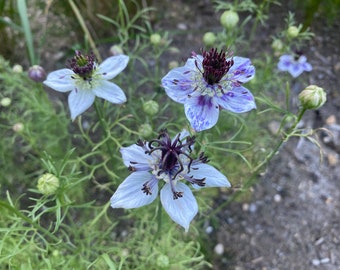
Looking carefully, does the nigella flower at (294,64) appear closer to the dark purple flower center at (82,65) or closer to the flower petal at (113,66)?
the flower petal at (113,66)

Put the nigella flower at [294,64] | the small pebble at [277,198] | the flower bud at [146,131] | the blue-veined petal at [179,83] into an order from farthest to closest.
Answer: the small pebble at [277,198] → the nigella flower at [294,64] → the flower bud at [146,131] → the blue-veined petal at [179,83]

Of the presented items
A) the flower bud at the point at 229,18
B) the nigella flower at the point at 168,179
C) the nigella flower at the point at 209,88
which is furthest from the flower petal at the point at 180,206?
the flower bud at the point at 229,18

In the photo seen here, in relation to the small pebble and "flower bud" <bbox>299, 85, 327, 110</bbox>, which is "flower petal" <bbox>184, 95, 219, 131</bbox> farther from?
the small pebble

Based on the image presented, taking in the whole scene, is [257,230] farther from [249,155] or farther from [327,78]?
[327,78]

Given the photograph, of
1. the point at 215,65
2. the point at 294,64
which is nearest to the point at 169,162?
the point at 215,65

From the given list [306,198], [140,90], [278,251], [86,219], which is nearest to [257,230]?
[278,251]

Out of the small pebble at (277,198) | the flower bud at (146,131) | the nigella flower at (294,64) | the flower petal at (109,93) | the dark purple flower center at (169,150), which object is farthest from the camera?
the small pebble at (277,198)

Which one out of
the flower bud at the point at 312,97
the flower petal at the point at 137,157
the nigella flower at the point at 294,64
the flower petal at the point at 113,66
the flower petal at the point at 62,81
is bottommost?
the nigella flower at the point at 294,64
